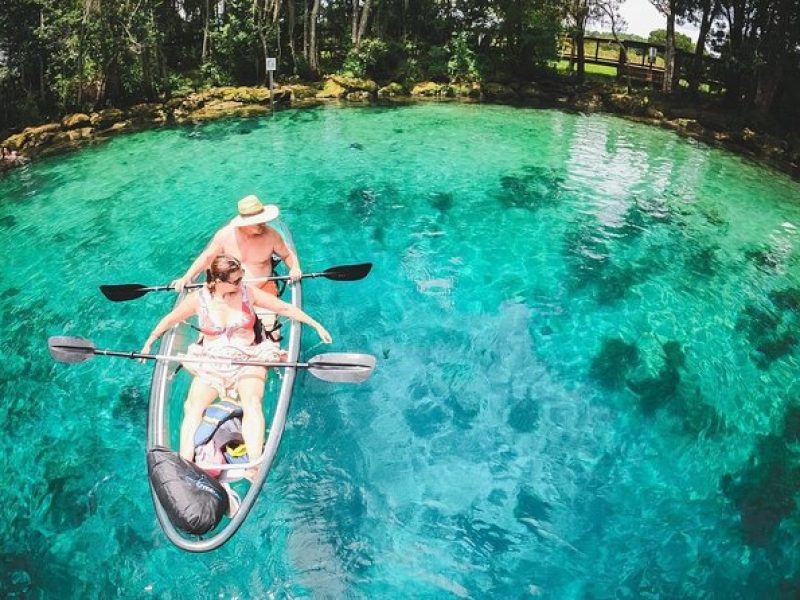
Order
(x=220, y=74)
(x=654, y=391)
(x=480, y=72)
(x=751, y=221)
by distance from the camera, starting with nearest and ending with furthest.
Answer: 1. (x=654, y=391)
2. (x=751, y=221)
3. (x=220, y=74)
4. (x=480, y=72)

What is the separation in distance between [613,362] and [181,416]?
590cm

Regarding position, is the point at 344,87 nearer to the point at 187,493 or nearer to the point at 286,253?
the point at 286,253

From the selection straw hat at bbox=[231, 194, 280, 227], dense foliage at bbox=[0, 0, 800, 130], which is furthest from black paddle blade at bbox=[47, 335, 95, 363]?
dense foliage at bbox=[0, 0, 800, 130]

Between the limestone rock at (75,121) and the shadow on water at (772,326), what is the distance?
19.8m

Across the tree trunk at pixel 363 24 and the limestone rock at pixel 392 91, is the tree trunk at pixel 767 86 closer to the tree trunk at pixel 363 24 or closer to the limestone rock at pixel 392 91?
the limestone rock at pixel 392 91

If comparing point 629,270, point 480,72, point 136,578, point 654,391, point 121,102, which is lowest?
point 136,578

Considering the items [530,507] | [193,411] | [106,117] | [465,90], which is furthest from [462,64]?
[193,411]

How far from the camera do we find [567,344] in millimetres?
8156

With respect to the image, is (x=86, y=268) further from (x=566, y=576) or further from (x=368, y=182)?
(x=566, y=576)

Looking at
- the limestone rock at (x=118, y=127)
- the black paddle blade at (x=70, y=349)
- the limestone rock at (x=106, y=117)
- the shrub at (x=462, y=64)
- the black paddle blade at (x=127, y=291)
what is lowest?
the black paddle blade at (x=70, y=349)

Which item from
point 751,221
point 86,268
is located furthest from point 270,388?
point 751,221

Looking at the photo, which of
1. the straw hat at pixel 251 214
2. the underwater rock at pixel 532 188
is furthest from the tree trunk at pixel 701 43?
the straw hat at pixel 251 214

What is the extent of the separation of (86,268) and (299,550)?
25.2ft

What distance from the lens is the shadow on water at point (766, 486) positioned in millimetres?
5516
